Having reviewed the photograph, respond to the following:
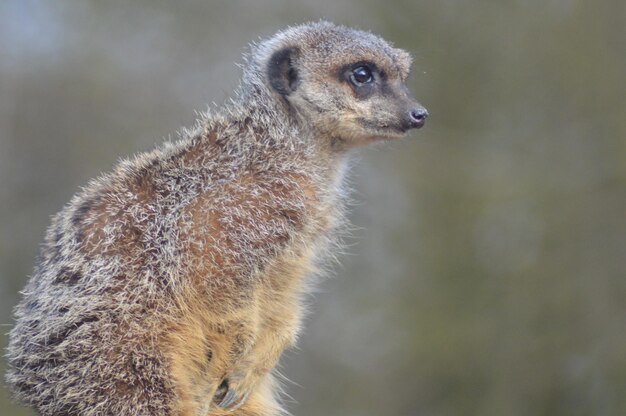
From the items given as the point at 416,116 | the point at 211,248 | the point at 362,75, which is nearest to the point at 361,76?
the point at 362,75

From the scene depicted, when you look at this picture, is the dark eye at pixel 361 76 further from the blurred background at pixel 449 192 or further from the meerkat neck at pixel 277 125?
the blurred background at pixel 449 192

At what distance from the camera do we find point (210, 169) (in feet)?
10.0

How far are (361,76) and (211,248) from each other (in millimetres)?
826

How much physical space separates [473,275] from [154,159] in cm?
478

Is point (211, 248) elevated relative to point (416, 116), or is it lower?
lower

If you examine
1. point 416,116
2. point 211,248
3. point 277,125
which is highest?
point 416,116

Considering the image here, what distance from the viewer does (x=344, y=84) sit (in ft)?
10.9

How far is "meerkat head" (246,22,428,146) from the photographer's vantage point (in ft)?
10.7

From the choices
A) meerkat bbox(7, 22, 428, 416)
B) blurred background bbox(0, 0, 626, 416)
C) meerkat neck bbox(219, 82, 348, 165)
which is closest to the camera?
meerkat bbox(7, 22, 428, 416)

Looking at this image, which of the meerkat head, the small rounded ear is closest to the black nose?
the meerkat head

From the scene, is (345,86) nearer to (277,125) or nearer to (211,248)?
(277,125)

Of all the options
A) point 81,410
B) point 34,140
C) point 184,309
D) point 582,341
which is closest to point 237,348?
point 184,309

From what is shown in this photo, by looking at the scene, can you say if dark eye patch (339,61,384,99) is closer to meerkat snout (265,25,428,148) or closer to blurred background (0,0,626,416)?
meerkat snout (265,25,428,148)

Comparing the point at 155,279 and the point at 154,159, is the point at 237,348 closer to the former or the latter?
the point at 155,279
